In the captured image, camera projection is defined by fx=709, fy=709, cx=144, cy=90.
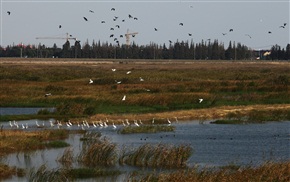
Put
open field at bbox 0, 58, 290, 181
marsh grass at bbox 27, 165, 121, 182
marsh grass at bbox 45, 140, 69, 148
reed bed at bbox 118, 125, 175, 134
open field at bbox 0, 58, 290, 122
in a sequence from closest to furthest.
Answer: marsh grass at bbox 27, 165, 121, 182
marsh grass at bbox 45, 140, 69, 148
open field at bbox 0, 58, 290, 181
reed bed at bbox 118, 125, 175, 134
open field at bbox 0, 58, 290, 122

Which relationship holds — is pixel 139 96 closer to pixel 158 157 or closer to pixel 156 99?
pixel 156 99

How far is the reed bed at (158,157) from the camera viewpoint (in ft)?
94.6

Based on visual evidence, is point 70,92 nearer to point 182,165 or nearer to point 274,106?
point 274,106

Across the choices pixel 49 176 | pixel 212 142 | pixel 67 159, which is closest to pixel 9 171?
pixel 67 159

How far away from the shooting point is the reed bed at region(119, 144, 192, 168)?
28828 mm

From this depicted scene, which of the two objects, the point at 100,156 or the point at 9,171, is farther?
the point at 100,156

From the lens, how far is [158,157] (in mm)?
28984

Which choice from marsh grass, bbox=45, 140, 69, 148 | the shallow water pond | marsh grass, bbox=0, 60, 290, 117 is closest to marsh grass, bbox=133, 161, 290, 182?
the shallow water pond

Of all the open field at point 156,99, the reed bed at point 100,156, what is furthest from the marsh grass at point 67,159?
the open field at point 156,99

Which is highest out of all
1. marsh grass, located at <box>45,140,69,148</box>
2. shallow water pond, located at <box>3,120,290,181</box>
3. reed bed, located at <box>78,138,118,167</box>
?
reed bed, located at <box>78,138,118,167</box>

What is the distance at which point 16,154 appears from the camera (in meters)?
32.6

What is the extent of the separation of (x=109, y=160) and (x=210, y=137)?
11439 mm

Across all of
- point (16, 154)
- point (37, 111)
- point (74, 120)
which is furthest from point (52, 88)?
point (16, 154)

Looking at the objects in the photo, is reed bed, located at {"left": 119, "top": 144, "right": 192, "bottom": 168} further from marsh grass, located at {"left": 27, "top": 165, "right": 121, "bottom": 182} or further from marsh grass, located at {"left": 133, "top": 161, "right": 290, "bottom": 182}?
marsh grass, located at {"left": 133, "top": 161, "right": 290, "bottom": 182}
